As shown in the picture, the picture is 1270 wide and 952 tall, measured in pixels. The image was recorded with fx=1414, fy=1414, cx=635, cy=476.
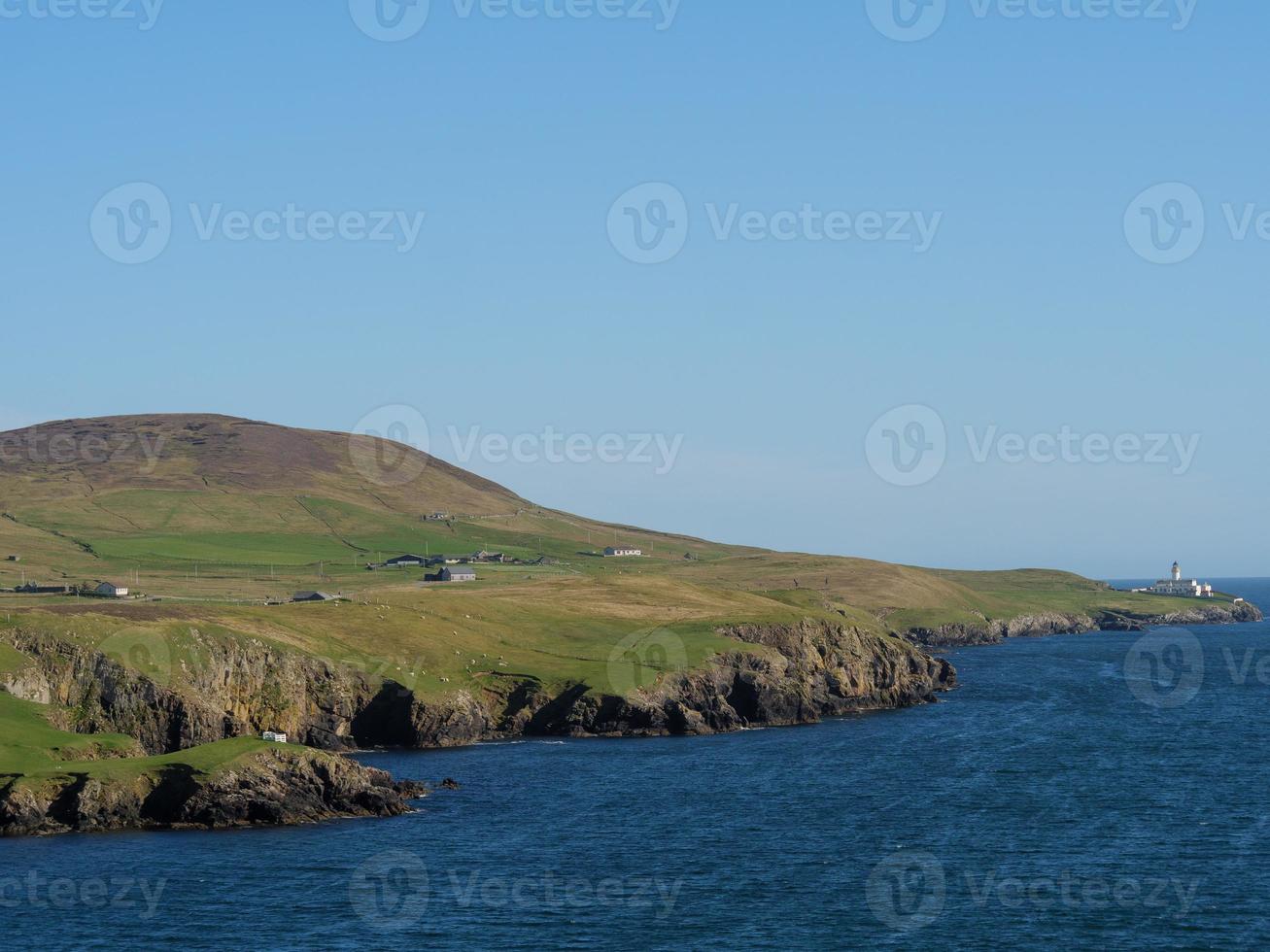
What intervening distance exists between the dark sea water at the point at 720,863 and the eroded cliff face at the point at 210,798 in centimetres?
276

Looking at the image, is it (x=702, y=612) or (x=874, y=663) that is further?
(x=702, y=612)

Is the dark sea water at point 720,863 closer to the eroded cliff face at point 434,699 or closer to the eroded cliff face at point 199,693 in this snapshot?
the eroded cliff face at point 434,699

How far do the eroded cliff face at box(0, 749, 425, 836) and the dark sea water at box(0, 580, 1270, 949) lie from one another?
276cm

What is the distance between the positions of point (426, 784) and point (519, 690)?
127 feet

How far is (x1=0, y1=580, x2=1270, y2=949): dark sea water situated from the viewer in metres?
72.2

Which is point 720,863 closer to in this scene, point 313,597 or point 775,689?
point 775,689

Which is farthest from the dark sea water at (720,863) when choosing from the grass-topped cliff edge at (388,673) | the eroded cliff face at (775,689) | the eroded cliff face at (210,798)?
the eroded cliff face at (775,689)

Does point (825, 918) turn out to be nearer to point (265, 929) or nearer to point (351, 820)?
point (265, 929)

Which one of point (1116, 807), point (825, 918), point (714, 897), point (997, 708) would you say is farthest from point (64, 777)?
point (997, 708)

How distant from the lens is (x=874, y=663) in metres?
180

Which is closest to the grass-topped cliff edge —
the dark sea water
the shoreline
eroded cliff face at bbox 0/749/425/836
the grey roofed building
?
the shoreline

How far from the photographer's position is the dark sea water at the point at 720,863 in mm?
72250

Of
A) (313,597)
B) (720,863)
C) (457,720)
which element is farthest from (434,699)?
(720,863)

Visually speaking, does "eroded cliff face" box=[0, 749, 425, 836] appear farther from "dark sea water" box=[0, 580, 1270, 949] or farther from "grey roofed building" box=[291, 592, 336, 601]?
"grey roofed building" box=[291, 592, 336, 601]
